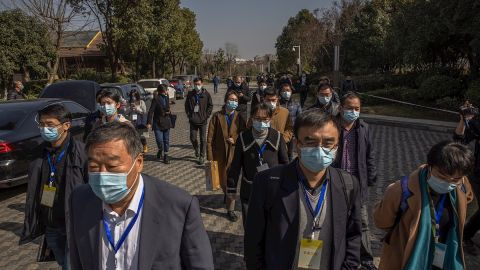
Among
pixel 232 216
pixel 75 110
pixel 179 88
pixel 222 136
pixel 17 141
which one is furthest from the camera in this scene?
pixel 179 88

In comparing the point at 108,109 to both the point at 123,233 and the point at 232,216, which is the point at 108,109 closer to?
the point at 232,216

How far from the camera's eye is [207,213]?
589cm

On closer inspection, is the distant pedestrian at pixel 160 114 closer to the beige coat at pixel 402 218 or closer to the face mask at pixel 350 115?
the face mask at pixel 350 115

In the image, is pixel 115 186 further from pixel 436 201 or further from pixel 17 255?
pixel 17 255

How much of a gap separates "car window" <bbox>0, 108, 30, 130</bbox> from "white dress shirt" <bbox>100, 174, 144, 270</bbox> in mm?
5496

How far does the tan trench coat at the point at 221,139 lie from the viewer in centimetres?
574

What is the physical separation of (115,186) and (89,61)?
46.3 m

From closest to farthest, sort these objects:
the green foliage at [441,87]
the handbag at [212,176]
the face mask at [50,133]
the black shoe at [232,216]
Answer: the face mask at [50,133] → the handbag at [212,176] → the black shoe at [232,216] → the green foliage at [441,87]

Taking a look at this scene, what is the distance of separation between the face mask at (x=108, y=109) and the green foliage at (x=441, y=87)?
15.8 metres

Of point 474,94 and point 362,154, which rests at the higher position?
point 474,94

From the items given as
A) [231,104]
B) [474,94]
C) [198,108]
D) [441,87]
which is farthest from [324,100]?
[441,87]

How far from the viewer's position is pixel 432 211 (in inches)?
98.7

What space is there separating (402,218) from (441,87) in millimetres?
16567

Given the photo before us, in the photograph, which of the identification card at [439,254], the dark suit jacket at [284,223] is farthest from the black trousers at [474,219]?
the dark suit jacket at [284,223]
